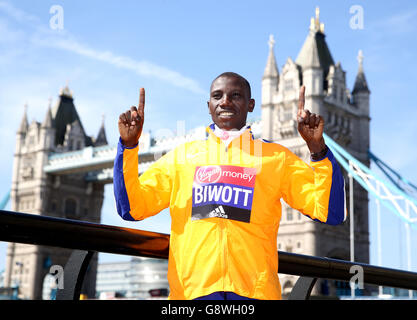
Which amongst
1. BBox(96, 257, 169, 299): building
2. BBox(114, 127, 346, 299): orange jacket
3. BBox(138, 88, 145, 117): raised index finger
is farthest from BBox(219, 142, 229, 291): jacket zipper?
BBox(96, 257, 169, 299): building

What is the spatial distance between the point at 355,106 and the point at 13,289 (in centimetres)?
2653

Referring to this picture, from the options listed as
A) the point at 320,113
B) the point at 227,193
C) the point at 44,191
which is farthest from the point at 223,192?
the point at 44,191

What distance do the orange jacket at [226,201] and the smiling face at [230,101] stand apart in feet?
0.22

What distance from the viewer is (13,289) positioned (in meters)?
43.0

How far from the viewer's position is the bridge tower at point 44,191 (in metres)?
44.7

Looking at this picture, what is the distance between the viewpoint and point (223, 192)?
7.06 feet

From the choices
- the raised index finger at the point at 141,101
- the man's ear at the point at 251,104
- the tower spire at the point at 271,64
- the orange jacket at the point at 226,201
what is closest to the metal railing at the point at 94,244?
the orange jacket at the point at 226,201

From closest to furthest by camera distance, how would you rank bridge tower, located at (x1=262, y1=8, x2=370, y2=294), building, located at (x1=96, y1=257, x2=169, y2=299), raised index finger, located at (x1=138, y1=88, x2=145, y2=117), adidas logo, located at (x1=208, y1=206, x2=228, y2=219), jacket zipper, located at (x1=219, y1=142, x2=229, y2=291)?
jacket zipper, located at (x1=219, y1=142, x2=229, y2=291)
adidas logo, located at (x1=208, y1=206, x2=228, y2=219)
raised index finger, located at (x1=138, y1=88, x2=145, y2=117)
bridge tower, located at (x1=262, y1=8, x2=370, y2=294)
building, located at (x1=96, y1=257, x2=169, y2=299)

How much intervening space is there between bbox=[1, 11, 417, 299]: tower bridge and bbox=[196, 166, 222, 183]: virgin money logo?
28.2 metres

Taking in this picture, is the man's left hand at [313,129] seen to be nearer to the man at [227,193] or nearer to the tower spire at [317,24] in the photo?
the man at [227,193]

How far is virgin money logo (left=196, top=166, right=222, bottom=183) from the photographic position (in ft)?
7.18

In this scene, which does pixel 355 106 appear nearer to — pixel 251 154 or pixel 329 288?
pixel 329 288

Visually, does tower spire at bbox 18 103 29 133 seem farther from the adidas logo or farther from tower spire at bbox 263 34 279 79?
the adidas logo

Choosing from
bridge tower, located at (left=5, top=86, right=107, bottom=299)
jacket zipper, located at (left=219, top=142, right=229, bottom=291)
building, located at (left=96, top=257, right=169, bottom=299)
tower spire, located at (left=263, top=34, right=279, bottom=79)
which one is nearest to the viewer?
jacket zipper, located at (left=219, top=142, right=229, bottom=291)
